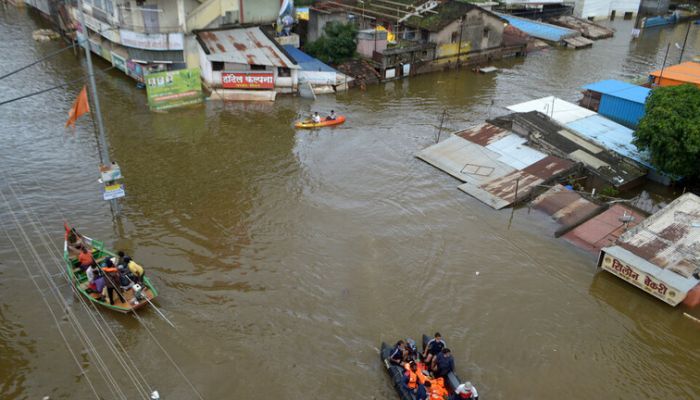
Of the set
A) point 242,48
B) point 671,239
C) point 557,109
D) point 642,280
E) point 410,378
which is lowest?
point 410,378

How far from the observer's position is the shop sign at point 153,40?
37.4m

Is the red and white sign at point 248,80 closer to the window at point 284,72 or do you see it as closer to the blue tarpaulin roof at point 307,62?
the window at point 284,72

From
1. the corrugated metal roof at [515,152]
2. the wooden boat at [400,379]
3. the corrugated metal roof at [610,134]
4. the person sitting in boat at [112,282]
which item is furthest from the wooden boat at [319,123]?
the wooden boat at [400,379]

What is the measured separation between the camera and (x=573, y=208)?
2600 cm

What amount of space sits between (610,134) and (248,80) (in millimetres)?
25508

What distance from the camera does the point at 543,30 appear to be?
6319 cm

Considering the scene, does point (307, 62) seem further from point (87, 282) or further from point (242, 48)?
point (87, 282)

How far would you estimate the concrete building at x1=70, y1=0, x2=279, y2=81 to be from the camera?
37844mm

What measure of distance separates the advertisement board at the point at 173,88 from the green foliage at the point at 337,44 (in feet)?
43.5

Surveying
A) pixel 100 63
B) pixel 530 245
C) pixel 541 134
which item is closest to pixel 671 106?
pixel 541 134

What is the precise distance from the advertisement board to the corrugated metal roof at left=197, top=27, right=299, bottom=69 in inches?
85.1

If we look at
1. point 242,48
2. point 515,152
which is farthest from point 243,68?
point 515,152

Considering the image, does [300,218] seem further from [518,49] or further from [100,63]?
[518,49]

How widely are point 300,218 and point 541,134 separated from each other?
51.8ft
